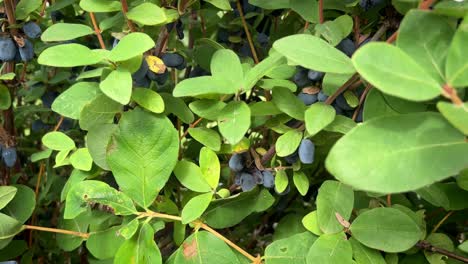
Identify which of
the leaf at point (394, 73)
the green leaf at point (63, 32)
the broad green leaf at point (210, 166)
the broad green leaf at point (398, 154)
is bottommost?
the broad green leaf at point (210, 166)

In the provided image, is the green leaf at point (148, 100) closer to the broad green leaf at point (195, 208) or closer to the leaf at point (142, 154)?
the leaf at point (142, 154)

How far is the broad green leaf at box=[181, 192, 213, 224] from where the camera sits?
2.25ft

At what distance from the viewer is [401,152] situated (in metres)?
0.44

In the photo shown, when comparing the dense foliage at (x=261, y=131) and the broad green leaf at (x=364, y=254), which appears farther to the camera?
the broad green leaf at (x=364, y=254)

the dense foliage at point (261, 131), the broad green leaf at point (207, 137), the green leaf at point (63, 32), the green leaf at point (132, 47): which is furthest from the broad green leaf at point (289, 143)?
the green leaf at point (63, 32)

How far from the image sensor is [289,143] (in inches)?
26.3

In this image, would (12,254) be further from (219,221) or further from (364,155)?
(364,155)

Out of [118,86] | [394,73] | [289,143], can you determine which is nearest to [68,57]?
[118,86]

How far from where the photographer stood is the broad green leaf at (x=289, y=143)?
0.66 meters

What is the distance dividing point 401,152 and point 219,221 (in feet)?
1.26

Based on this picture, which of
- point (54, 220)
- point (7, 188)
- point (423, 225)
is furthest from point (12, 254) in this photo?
point (423, 225)

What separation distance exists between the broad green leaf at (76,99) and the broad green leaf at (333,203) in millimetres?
348

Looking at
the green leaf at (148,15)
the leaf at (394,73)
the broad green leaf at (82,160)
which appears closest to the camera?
the leaf at (394,73)

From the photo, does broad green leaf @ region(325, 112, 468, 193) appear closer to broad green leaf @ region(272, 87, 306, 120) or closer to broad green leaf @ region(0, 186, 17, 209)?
broad green leaf @ region(272, 87, 306, 120)
